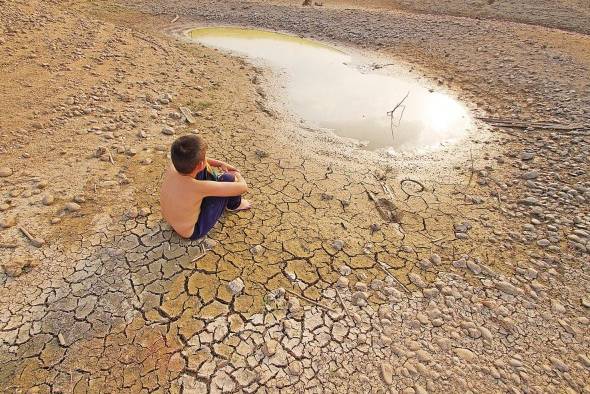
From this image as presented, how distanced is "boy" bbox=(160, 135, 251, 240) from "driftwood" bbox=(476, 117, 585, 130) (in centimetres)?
472

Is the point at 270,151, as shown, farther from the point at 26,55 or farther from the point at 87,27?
the point at 87,27

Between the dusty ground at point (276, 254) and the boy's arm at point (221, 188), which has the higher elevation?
the boy's arm at point (221, 188)

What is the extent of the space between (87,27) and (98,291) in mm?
7277

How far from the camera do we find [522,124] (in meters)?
5.73

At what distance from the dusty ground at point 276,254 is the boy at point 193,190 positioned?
255 millimetres

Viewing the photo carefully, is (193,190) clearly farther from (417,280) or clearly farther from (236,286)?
(417,280)

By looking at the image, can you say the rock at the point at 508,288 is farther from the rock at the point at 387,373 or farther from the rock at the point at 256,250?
the rock at the point at 256,250

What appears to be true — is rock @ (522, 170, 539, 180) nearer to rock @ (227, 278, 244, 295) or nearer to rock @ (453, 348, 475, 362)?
rock @ (453, 348, 475, 362)

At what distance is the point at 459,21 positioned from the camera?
10.9 m

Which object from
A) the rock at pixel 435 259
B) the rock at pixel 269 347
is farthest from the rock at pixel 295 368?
the rock at pixel 435 259

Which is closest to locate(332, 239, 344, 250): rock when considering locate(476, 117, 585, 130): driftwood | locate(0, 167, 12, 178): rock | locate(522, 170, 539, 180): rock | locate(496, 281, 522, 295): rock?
locate(496, 281, 522, 295): rock

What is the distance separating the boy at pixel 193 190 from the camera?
2.86 metres

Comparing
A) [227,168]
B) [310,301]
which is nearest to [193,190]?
[227,168]

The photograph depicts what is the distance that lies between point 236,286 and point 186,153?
120 centimetres
